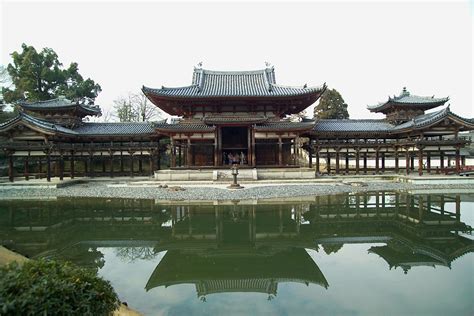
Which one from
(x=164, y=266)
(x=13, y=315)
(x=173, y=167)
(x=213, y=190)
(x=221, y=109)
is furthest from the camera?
(x=221, y=109)

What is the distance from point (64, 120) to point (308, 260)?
3037cm

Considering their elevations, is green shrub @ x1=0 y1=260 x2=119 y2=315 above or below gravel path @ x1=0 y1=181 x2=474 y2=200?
above

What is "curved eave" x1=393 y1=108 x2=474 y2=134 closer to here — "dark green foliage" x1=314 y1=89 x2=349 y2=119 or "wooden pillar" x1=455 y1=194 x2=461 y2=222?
"wooden pillar" x1=455 y1=194 x2=461 y2=222

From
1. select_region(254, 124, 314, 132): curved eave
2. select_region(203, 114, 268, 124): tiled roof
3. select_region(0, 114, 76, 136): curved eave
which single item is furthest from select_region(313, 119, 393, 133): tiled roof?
select_region(0, 114, 76, 136): curved eave

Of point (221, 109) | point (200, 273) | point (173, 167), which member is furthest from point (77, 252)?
point (221, 109)

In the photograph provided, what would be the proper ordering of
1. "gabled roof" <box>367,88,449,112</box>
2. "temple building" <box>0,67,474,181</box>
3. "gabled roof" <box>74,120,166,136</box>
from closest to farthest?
"temple building" <box>0,67,474,181</box>
"gabled roof" <box>74,120,166,136</box>
"gabled roof" <box>367,88,449,112</box>

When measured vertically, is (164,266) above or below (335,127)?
below

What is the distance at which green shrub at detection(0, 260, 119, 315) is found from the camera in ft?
9.81

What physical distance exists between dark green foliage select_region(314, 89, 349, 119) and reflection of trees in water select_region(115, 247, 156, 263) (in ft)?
158

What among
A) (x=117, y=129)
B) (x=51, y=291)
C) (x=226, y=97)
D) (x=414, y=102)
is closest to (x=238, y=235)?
(x=51, y=291)

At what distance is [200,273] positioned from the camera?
22.6ft

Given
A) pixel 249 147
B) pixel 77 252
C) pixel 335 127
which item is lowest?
pixel 77 252

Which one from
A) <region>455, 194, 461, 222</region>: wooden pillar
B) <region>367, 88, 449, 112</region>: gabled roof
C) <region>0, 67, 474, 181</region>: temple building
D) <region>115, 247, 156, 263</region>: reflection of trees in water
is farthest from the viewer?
<region>367, 88, 449, 112</region>: gabled roof

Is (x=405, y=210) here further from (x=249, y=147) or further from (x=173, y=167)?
(x=173, y=167)
